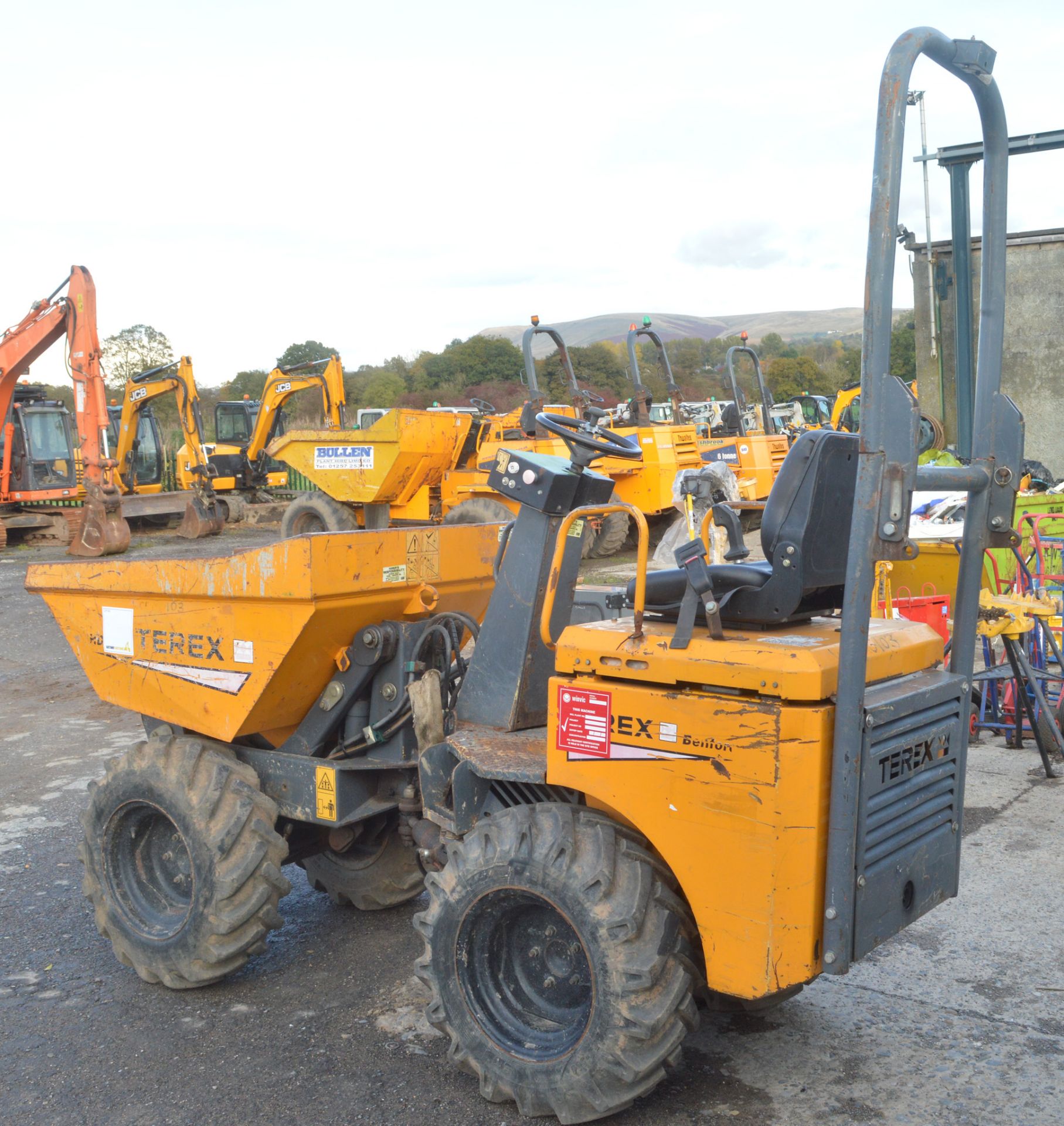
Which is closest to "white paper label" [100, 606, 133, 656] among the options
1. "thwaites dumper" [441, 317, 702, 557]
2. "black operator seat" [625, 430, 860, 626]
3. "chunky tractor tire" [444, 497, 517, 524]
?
"black operator seat" [625, 430, 860, 626]

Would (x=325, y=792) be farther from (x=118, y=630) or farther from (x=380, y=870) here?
(x=118, y=630)

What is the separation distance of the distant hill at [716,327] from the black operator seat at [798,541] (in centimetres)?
3566

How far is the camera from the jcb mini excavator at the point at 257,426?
67.3 ft

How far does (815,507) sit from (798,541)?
106mm

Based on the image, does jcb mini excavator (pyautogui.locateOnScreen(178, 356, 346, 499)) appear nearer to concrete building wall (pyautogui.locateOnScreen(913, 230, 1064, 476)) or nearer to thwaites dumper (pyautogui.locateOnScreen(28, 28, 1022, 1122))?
concrete building wall (pyautogui.locateOnScreen(913, 230, 1064, 476))

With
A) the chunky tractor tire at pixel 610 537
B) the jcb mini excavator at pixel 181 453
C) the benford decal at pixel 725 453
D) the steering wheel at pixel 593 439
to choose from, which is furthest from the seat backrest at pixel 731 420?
the steering wheel at pixel 593 439

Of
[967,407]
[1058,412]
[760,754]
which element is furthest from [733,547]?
[1058,412]

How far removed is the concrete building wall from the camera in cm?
1505

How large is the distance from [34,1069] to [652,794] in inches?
82.9

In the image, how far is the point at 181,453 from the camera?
24.0m

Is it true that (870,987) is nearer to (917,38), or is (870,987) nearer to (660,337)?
(917,38)

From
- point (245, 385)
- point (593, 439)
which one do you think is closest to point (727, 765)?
point (593, 439)

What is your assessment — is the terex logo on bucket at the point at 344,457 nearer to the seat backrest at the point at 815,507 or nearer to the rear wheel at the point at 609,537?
the rear wheel at the point at 609,537

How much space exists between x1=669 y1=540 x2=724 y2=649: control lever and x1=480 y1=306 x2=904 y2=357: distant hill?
118 ft
